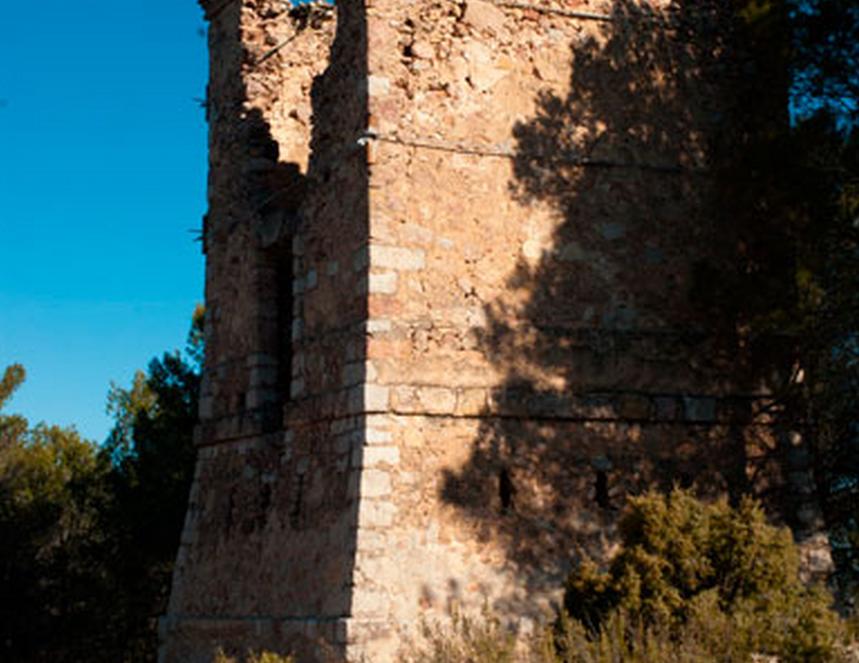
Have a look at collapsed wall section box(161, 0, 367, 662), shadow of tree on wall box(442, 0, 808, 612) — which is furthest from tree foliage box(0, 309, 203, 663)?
shadow of tree on wall box(442, 0, 808, 612)

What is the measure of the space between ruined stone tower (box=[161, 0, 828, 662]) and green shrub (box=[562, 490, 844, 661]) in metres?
1.27

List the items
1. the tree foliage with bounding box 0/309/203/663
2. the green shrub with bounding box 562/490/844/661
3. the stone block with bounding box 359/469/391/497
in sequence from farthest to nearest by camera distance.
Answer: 1. the tree foliage with bounding box 0/309/203/663
2. the stone block with bounding box 359/469/391/497
3. the green shrub with bounding box 562/490/844/661

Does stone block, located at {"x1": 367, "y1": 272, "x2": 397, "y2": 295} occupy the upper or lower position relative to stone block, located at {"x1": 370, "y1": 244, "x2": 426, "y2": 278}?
lower

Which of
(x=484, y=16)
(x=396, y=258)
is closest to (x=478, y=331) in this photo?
(x=396, y=258)

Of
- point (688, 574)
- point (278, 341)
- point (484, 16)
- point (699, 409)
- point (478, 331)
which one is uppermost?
point (484, 16)

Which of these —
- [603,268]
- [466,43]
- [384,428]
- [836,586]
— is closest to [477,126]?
[466,43]

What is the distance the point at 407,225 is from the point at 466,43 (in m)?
1.87

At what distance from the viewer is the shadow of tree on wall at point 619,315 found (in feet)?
37.5

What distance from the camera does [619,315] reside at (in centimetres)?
1207

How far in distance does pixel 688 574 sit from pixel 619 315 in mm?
3001

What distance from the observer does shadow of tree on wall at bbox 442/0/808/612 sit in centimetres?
1142

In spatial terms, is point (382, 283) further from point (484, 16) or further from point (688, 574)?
point (688, 574)

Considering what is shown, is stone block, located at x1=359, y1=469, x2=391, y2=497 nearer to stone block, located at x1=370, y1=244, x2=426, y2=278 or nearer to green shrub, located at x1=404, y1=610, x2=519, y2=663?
green shrub, located at x1=404, y1=610, x2=519, y2=663

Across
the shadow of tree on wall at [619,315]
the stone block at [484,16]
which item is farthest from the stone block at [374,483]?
the stone block at [484,16]
